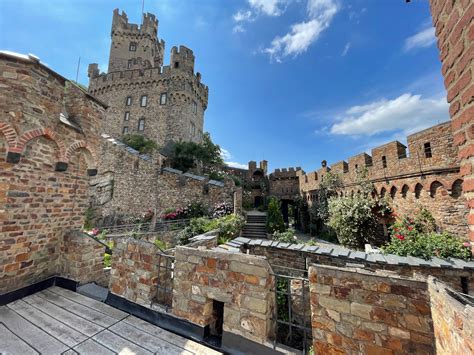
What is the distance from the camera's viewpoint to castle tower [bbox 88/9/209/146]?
72.6ft

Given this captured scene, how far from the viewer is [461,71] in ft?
4.41

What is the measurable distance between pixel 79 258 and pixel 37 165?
214cm

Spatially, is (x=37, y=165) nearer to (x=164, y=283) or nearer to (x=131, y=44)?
(x=164, y=283)

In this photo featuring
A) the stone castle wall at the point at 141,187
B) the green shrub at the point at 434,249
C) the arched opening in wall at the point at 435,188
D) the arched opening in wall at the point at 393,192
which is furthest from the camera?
the stone castle wall at the point at 141,187


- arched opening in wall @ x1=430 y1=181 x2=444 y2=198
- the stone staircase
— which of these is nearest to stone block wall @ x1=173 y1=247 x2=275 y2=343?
arched opening in wall @ x1=430 y1=181 x2=444 y2=198

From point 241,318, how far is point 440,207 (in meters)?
8.64

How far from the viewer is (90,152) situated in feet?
16.4

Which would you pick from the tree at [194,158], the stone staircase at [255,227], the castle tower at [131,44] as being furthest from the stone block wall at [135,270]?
the castle tower at [131,44]

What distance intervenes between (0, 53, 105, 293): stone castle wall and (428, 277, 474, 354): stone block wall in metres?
6.07

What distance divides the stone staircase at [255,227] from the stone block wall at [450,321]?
32.5ft

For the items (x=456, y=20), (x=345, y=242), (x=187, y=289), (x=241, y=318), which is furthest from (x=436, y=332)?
(x=345, y=242)

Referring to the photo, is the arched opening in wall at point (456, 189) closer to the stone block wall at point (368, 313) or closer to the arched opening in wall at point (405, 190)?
the arched opening in wall at point (405, 190)

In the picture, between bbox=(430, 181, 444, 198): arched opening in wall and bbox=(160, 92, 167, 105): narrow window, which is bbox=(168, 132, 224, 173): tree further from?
bbox=(430, 181, 444, 198): arched opening in wall

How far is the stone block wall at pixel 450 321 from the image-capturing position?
1197mm
